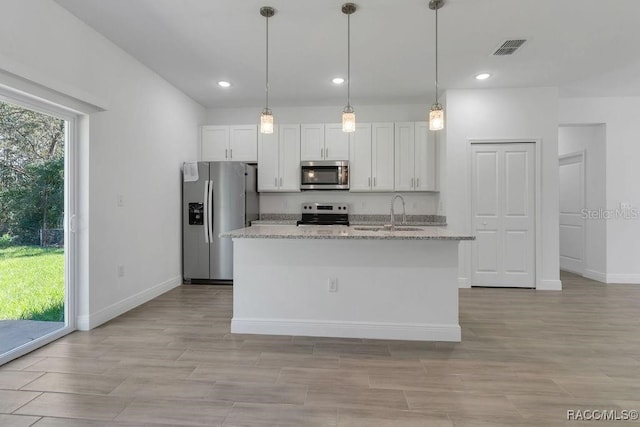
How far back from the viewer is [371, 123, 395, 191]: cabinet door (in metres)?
4.79

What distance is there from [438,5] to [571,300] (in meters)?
3.64

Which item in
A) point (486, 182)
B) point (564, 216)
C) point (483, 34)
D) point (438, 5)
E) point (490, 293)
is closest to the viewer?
point (438, 5)

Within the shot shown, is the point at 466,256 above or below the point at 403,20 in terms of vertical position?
below

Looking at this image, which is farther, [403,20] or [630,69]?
[630,69]

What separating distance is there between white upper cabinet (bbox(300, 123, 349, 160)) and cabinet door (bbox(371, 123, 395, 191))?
419 mm

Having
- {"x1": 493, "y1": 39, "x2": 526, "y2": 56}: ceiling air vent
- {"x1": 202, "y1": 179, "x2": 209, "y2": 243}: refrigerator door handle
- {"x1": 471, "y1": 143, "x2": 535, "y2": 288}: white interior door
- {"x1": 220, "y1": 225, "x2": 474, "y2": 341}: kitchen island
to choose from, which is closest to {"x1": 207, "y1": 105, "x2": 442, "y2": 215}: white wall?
{"x1": 471, "y1": 143, "x2": 535, "y2": 288}: white interior door

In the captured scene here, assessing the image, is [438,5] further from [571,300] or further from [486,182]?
[571,300]

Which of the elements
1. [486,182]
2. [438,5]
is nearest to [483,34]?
[438,5]

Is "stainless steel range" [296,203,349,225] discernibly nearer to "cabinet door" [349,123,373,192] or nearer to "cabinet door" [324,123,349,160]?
"cabinet door" [349,123,373,192]

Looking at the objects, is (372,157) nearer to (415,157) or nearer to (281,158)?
(415,157)

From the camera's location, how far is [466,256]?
175 inches

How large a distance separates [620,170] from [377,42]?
4.33m

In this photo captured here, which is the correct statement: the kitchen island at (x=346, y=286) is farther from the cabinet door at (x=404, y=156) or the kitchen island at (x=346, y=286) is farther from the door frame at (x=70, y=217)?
the cabinet door at (x=404, y=156)

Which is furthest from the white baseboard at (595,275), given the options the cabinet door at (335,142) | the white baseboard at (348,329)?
the cabinet door at (335,142)
